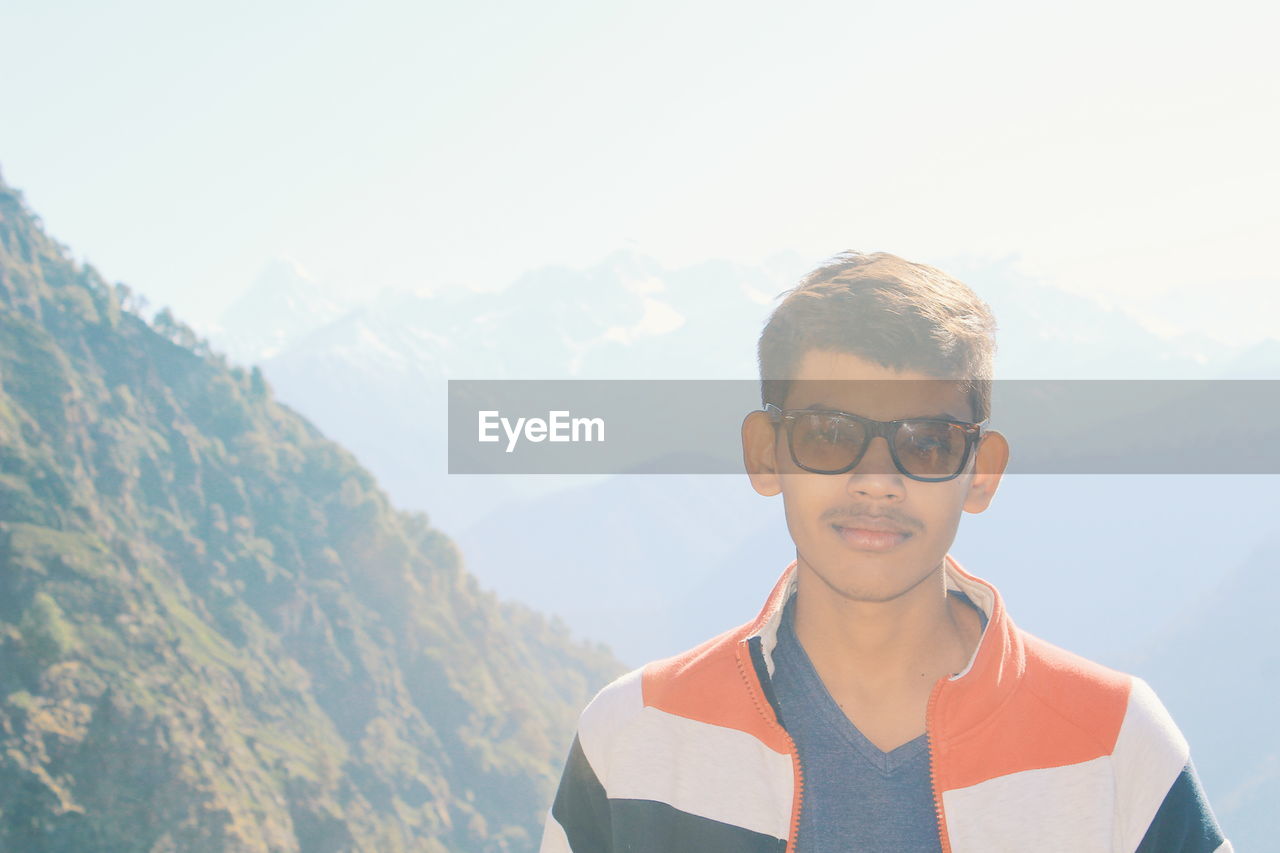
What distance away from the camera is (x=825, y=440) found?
3.38 m

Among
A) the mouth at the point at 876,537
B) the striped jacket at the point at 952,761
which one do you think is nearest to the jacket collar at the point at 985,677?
the striped jacket at the point at 952,761

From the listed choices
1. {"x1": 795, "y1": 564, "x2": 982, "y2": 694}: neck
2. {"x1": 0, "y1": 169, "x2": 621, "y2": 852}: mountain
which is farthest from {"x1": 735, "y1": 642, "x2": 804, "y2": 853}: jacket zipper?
{"x1": 0, "y1": 169, "x2": 621, "y2": 852}: mountain

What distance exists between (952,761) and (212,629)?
155 metres

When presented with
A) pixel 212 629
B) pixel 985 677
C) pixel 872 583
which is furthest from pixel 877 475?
pixel 212 629

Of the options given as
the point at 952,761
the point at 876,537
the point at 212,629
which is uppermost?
the point at 876,537

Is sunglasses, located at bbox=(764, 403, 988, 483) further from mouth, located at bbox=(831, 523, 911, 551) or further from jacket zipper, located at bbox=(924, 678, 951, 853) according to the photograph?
jacket zipper, located at bbox=(924, 678, 951, 853)

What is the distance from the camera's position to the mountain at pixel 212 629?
9269 centimetres

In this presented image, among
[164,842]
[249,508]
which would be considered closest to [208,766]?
[164,842]

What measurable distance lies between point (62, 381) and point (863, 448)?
472 feet

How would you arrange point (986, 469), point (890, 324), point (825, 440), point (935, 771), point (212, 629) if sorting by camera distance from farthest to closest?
point (212, 629)
point (986, 469)
point (825, 440)
point (890, 324)
point (935, 771)

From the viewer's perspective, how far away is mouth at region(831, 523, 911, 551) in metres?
3.31

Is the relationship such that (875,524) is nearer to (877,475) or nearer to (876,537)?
(876,537)

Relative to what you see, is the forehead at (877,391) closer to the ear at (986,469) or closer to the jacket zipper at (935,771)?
the ear at (986,469)

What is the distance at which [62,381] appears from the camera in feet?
418
